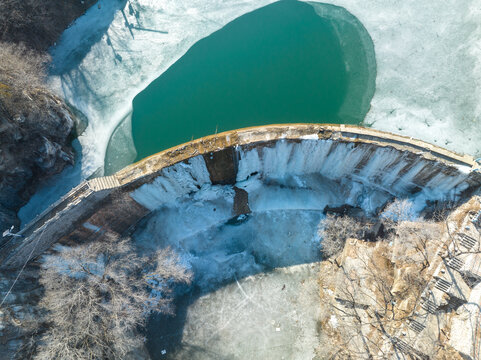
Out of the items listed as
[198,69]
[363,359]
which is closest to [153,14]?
[198,69]

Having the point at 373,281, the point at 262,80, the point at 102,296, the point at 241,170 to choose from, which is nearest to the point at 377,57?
the point at 262,80

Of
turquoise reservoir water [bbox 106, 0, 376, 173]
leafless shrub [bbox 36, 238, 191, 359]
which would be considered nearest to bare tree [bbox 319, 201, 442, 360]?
turquoise reservoir water [bbox 106, 0, 376, 173]

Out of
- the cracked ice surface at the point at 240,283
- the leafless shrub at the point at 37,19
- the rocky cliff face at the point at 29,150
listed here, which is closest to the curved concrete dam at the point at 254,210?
the cracked ice surface at the point at 240,283

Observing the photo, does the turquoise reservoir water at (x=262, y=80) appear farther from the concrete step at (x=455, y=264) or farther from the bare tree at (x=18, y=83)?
the concrete step at (x=455, y=264)

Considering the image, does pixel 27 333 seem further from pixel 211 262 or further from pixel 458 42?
pixel 458 42

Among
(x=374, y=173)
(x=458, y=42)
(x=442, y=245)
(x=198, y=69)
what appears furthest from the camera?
(x=198, y=69)

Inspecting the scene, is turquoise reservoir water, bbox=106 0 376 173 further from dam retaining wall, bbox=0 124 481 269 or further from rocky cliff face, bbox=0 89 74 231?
dam retaining wall, bbox=0 124 481 269
